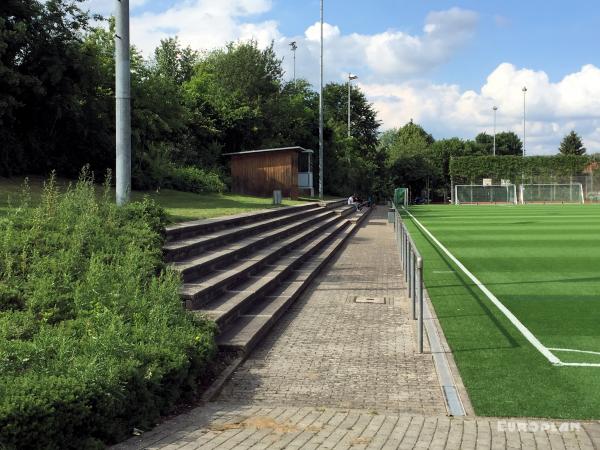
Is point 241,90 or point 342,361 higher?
point 241,90

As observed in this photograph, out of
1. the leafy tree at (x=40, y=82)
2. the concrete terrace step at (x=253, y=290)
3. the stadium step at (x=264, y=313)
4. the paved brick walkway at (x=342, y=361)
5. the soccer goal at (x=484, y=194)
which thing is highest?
the leafy tree at (x=40, y=82)

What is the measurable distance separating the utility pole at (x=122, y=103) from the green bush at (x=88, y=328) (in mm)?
739

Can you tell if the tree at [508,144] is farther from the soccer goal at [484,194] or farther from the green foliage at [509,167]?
the soccer goal at [484,194]

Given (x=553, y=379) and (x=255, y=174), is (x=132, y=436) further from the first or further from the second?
(x=255, y=174)

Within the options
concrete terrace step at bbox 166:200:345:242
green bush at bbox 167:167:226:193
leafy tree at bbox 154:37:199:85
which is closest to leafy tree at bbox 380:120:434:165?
leafy tree at bbox 154:37:199:85

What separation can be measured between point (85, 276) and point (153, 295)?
1.08 m

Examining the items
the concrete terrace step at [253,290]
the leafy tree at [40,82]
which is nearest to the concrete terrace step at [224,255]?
the concrete terrace step at [253,290]

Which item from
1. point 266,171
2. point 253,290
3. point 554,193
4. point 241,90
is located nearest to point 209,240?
point 253,290

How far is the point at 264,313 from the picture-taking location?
9070 mm

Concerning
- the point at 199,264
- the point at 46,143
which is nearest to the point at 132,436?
the point at 199,264

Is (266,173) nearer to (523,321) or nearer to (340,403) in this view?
(523,321)

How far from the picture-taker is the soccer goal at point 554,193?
68.7m

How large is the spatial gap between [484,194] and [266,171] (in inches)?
1739

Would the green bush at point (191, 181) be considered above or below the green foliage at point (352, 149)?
below
